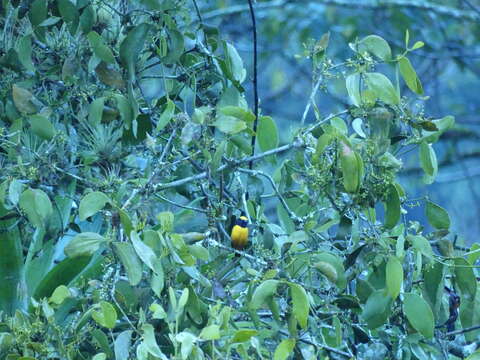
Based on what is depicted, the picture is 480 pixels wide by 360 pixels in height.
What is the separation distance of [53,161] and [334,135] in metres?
0.70

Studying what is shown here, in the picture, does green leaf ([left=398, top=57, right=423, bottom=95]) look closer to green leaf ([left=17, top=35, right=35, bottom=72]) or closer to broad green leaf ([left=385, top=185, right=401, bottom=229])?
broad green leaf ([left=385, top=185, right=401, bottom=229])

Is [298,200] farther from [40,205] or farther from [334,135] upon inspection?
[40,205]

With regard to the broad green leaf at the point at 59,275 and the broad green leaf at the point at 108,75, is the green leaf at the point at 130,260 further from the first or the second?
the broad green leaf at the point at 59,275

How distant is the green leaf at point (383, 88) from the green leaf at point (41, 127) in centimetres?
73

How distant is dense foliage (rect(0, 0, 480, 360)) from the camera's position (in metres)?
Result: 1.92

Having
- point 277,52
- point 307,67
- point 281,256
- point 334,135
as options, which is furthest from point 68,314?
point 307,67

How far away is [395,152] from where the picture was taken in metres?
2.18

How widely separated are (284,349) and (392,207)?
0.41 metres

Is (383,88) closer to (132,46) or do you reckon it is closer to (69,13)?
(132,46)

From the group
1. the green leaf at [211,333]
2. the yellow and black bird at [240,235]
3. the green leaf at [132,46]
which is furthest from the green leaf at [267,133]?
the green leaf at [211,333]

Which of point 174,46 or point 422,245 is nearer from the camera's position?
point 422,245

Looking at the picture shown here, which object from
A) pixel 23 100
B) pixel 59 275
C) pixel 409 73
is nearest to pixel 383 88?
pixel 409 73

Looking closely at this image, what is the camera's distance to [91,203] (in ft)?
6.27

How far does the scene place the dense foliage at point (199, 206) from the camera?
1.92 m
